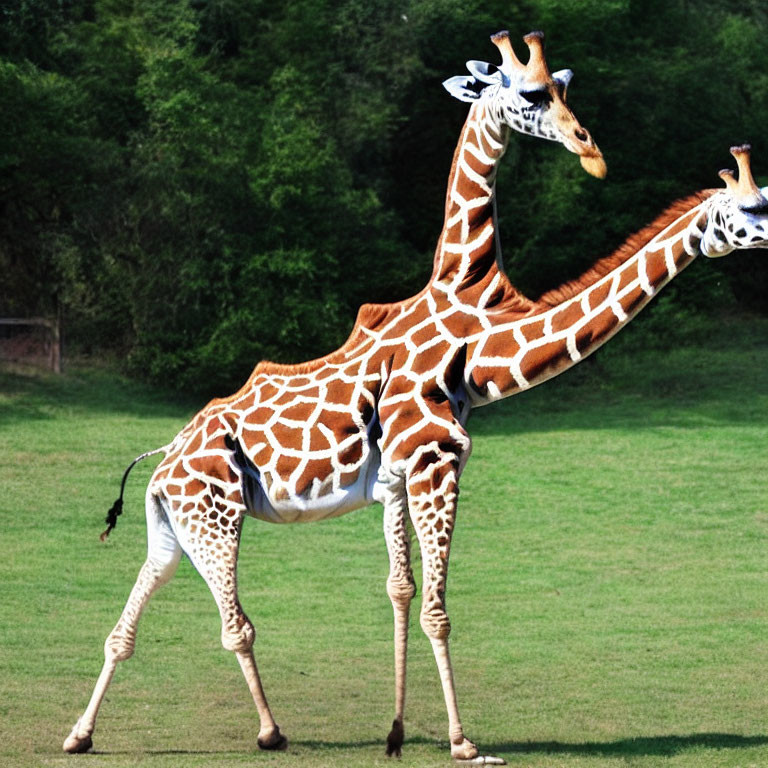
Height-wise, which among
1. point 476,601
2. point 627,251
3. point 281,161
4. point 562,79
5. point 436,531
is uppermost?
point 562,79

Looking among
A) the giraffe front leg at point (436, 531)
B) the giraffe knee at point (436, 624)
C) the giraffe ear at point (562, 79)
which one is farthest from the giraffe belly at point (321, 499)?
the giraffe ear at point (562, 79)

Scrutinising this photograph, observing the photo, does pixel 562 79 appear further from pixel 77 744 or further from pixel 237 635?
pixel 77 744

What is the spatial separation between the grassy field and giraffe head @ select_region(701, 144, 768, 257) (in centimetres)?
277

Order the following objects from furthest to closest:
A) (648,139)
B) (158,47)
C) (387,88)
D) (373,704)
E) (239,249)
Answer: (648,139) → (387,88) → (158,47) → (239,249) → (373,704)

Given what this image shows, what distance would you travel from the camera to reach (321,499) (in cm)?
888

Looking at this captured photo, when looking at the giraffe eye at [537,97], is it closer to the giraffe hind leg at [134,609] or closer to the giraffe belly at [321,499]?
the giraffe belly at [321,499]

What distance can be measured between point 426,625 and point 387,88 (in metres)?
18.1

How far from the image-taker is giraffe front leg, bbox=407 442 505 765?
334 inches

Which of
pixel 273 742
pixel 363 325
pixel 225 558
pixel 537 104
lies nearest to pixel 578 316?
pixel 537 104

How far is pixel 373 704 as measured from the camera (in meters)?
10.3

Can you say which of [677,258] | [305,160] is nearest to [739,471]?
[305,160]

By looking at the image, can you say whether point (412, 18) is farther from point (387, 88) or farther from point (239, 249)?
point (239, 249)

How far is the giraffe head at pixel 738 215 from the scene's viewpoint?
8188mm

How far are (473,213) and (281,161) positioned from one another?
43.9 ft
